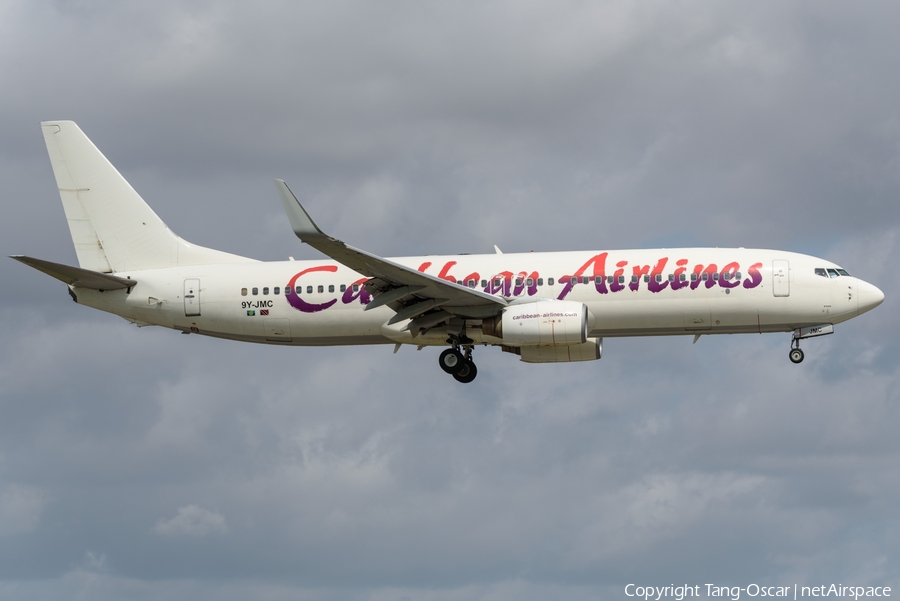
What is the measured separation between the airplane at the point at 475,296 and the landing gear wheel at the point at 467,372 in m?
0.04

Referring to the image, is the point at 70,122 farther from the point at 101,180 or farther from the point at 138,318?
the point at 138,318

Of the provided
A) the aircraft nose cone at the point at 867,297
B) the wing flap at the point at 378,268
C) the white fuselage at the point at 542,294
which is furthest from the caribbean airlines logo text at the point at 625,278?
the aircraft nose cone at the point at 867,297

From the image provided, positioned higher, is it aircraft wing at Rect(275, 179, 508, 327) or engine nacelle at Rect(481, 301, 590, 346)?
Result: aircraft wing at Rect(275, 179, 508, 327)

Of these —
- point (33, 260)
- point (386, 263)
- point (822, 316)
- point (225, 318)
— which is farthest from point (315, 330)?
point (822, 316)

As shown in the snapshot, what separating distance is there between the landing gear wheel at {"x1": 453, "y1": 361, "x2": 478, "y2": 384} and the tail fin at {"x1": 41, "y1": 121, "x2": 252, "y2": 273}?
11362 millimetres

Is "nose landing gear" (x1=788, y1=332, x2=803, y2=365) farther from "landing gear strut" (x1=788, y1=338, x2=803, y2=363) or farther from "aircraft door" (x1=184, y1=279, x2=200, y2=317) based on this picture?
"aircraft door" (x1=184, y1=279, x2=200, y2=317)

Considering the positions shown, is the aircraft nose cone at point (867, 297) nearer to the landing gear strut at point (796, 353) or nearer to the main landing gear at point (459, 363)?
the landing gear strut at point (796, 353)

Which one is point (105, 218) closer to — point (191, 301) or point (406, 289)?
point (191, 301)

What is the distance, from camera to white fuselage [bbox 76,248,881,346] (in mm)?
45875

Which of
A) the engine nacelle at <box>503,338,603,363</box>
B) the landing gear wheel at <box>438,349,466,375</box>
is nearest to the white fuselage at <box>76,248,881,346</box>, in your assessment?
the landing gear wheel at <box>438,349,466,375</box>

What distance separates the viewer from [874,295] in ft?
153

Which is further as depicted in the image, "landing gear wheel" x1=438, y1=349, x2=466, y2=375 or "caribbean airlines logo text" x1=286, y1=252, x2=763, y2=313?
"landing gear wheel" x1=438, y1=349, x2=466, y2=375

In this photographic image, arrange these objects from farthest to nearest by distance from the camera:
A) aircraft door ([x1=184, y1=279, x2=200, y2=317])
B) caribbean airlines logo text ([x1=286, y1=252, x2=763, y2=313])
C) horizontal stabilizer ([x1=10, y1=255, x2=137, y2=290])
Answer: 1. aircraft door ([x1=184, y1=279, x2=200, y2=317])
2. horizontal stabilizer ([x1=10, y1=255, x2=137, y2=290])
3. caribbean airlines logo text ([x1=286, y1=252, x2=763, y2=313])

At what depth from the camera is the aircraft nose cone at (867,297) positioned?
152 feet
